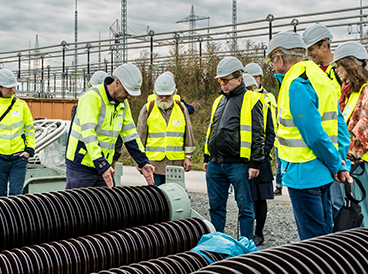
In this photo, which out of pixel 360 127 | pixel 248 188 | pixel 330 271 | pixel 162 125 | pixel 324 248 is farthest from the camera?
pixel 162 125

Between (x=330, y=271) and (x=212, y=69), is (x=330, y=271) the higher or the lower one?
the lower one

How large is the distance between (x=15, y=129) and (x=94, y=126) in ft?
8.26

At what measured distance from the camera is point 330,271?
2023 millimetres

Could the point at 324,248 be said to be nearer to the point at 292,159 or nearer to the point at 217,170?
the point at 292,159

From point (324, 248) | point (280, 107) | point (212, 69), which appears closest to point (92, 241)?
point (324, 248)

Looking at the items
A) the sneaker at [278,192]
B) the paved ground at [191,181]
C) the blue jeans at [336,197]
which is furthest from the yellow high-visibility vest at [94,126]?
the sneaker at [278,192]

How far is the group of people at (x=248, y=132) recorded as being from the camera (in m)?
3.09

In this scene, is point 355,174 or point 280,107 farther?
point 355,174

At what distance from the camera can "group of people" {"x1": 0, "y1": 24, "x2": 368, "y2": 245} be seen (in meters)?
3.09

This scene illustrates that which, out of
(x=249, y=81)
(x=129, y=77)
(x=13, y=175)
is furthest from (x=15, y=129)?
(x=249, y=81)

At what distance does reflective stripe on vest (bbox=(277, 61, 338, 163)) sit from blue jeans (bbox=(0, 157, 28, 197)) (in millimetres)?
4011

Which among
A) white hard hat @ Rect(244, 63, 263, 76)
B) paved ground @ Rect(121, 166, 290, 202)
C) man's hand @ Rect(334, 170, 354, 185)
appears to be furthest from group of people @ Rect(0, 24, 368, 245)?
paved ground @ Rect(121, 166, 290, 202)

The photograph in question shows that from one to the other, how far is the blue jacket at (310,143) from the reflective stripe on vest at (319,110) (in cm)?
5

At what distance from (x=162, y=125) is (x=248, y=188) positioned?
176 centimetres
